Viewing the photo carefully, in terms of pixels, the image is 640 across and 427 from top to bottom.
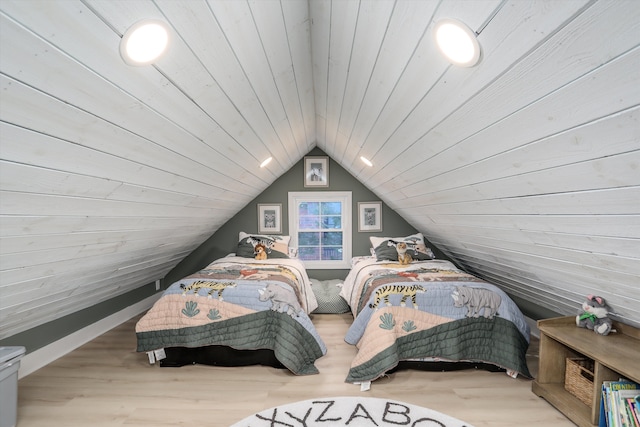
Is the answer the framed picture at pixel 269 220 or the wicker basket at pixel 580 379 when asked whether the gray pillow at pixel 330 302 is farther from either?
the wicker basket at pixel 580 379

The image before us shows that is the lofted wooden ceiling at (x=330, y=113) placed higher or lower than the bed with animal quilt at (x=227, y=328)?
higher

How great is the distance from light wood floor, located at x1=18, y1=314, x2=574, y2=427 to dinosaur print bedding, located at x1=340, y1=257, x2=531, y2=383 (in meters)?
0.14

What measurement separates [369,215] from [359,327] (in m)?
2.21

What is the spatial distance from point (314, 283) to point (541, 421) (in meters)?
2.81

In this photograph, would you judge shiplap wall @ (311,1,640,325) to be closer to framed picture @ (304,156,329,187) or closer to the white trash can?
framed picture @ (304,156,329,187)

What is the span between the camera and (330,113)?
287 cm

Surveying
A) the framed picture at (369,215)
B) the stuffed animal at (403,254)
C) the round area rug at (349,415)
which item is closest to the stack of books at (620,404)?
the round area rug at (349,415)

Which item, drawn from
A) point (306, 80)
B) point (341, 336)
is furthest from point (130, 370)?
point (306, 80)

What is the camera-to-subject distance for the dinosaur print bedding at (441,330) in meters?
2.51

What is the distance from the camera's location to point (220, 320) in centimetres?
273

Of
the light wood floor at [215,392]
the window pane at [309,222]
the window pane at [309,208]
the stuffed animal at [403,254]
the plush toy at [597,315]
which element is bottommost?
the light wood floor at [215,392]

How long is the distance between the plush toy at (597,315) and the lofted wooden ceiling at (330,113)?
79 mm

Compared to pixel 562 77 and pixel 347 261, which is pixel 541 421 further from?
pixel 347 261

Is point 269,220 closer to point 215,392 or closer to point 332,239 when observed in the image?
point 332,239
